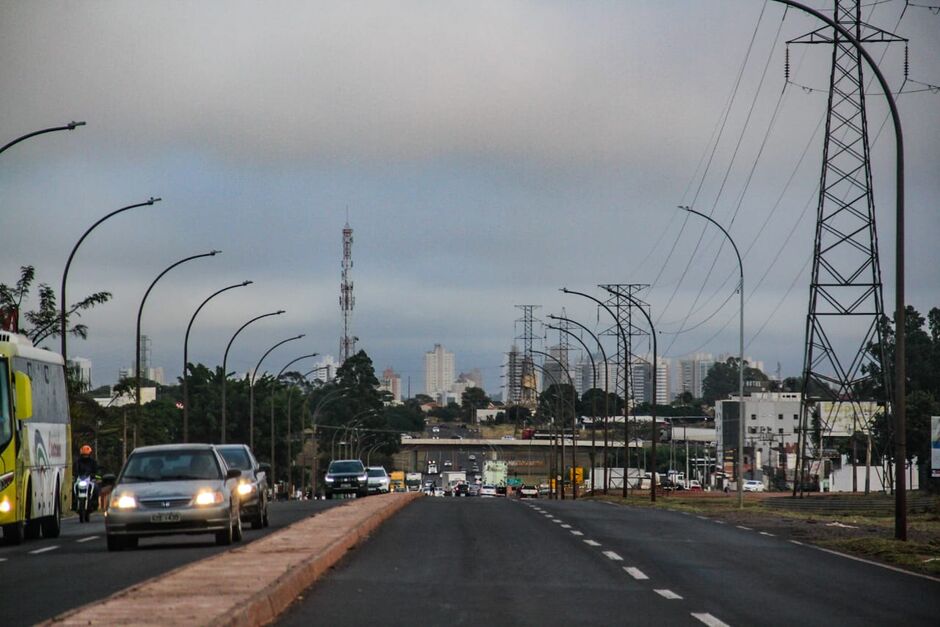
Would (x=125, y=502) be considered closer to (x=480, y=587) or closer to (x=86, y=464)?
(x=480, y=587)

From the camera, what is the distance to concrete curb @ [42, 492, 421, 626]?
11602 mm

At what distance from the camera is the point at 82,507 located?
36.6 meters

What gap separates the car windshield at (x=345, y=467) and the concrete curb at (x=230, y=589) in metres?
46.2

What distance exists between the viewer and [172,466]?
2452 cm

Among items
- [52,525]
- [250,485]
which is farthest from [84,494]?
[250,485]

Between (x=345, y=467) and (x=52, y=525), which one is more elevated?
(x=52, y=525)

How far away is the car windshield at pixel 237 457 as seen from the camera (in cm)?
3133

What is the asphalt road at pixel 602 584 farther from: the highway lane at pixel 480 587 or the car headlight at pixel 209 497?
the car headlight at pixel 209 497

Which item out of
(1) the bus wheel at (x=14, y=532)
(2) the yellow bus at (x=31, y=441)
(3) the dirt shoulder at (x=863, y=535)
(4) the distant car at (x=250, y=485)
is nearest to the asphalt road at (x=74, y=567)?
(1) the bus wheel at (x=14, y=532)

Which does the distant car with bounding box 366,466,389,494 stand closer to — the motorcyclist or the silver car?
the motorcyclist

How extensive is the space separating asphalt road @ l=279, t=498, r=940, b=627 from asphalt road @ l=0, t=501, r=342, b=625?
7.36 feet

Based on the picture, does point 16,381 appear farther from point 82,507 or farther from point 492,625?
point 492,625

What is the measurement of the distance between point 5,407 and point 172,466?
2984 mm

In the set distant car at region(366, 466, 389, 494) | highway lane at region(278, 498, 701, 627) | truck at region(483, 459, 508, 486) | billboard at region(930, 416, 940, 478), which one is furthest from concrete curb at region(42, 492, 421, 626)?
truck at region(483, 459, 508, 486)
